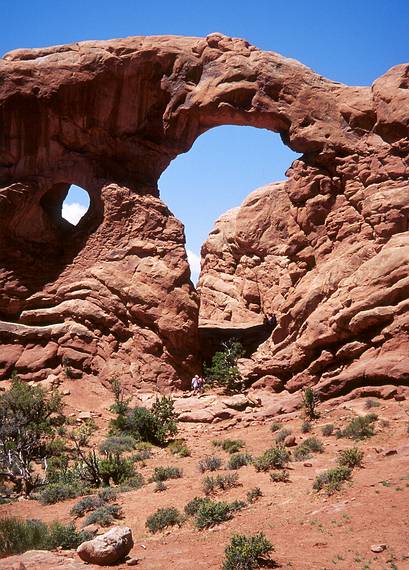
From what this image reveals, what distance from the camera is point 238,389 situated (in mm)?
20391

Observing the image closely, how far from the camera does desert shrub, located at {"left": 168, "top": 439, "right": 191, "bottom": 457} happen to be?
594 inches

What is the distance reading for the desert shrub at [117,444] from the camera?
15.5m

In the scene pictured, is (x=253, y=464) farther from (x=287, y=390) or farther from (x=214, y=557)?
→ (x=287, y=390)

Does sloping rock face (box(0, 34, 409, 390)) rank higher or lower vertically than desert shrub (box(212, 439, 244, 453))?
higher

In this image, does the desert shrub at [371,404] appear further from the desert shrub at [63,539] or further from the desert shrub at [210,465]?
the desert shrub at [63,539]

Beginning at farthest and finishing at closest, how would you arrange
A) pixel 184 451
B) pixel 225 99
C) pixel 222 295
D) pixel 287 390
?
pixel 222 295, pixel 225 99, pixel 287 390, pixel 184 451

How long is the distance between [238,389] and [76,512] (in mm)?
10203

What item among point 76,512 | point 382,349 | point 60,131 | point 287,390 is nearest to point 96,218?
point 60,131

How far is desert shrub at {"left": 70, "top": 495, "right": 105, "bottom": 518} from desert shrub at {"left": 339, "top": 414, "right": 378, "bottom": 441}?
606cm

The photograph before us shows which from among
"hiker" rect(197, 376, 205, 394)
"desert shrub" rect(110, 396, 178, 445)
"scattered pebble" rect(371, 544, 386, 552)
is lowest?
"scattered pebble" rect(371, 544, 386, 552)

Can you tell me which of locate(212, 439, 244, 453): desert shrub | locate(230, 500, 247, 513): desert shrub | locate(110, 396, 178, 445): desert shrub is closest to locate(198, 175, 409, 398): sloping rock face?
locate(212, 439, 244, 453): desert shrub

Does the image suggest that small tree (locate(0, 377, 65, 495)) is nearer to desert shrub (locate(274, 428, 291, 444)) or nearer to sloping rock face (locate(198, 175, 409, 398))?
desert shrub (locate(274, 428, 291, 444))

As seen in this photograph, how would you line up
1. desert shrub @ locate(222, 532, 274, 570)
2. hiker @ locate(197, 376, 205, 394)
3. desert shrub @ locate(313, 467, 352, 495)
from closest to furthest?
desert shrub @ locate(222, 532, 274, 570) → desert shrub @ locate(313, 467, 352, 495) → hiker @ locate(197, 376, 205, 394)

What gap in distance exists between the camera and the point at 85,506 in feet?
36.6
